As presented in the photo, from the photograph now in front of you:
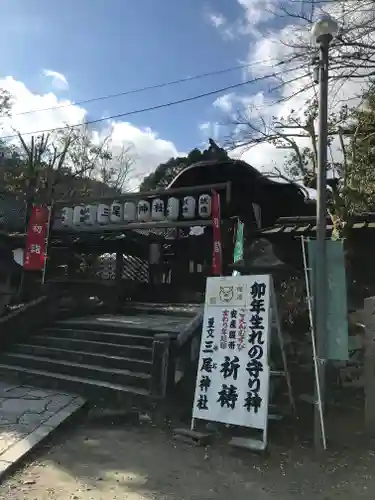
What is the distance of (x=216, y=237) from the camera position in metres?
12.5

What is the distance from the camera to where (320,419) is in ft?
19.9

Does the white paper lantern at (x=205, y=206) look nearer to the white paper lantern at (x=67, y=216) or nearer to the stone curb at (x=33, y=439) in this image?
the white paper lantern at (x=67, y=216)

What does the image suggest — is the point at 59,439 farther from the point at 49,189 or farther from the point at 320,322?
the point at 49,189

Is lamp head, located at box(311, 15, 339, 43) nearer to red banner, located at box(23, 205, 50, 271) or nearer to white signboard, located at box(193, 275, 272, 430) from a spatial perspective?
white signboard, located at box(193, 275, 272, 430)

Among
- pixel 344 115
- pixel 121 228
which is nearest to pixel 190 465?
pixel 121 228

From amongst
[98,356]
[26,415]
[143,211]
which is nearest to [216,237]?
[143,211]

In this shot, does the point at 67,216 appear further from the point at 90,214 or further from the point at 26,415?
the point at 26,415

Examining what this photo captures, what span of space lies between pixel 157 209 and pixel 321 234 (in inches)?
328

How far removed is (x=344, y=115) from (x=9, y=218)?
48.3ft

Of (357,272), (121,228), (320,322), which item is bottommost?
(320,322)

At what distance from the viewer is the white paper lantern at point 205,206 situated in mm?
13188

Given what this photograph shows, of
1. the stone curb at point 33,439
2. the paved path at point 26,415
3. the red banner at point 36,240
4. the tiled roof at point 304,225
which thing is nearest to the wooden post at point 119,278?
the red banner at point 36,240

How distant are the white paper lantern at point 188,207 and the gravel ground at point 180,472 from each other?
25.6 feet

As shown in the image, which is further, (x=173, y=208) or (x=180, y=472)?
(x=173, y=208)
